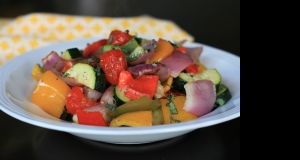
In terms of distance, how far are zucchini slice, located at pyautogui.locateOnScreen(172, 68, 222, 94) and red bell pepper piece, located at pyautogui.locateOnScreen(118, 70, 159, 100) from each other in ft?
0.44

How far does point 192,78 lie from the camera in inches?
59.6

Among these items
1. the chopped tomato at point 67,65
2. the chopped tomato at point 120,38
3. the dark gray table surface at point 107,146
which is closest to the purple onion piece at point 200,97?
the dark gray table surface at point 107,146

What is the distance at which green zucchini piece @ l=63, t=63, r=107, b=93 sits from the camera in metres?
1.42

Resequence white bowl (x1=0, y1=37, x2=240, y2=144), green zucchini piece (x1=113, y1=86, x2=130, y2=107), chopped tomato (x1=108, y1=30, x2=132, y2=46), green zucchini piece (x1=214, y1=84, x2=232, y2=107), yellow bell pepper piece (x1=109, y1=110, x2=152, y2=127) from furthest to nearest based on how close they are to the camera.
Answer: chopped tomato (x1=108, y1=30, x2=132, y2=46)
green zucchini piece (x1=214, y1=84, x2=232, y2=107)
green zucchini piece (x1=113, y1=86, x2=130, y2=107)
yellow bell pepper piece (x1=109, y1=110, x2=152, y2=127)
white bowl (x1=0, y1=37, x2=240, y2=144)

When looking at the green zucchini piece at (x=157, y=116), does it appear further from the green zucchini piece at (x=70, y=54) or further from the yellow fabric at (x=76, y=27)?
the yellow fabric at (x=76, y=27)

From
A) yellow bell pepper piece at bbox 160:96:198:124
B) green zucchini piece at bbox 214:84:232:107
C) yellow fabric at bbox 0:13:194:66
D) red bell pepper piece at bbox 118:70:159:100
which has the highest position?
red bell pepper piece at bbox 118:70:159:100

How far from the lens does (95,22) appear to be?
9.09ft

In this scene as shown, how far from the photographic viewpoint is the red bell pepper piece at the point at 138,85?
136 centimetres

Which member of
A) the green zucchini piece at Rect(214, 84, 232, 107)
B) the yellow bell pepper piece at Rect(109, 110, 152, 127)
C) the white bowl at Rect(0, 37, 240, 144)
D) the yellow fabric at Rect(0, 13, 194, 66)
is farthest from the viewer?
the yellow fabric at Rect(0, 13, 194, 66)

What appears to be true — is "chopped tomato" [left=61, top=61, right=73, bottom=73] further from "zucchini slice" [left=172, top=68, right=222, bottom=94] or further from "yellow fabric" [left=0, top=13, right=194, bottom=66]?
"yellow fabric" [left=0, top=13, right=194, bottom=66]

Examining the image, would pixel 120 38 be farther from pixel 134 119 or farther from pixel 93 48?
pixel 134 119

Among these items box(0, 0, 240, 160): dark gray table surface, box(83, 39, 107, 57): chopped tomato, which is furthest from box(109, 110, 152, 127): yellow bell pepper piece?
box(83, 39, 107, 57): chopped tomato

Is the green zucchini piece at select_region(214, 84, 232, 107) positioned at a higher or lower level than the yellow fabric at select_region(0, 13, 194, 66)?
higher

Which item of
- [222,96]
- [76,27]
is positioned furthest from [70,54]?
[76,27]
